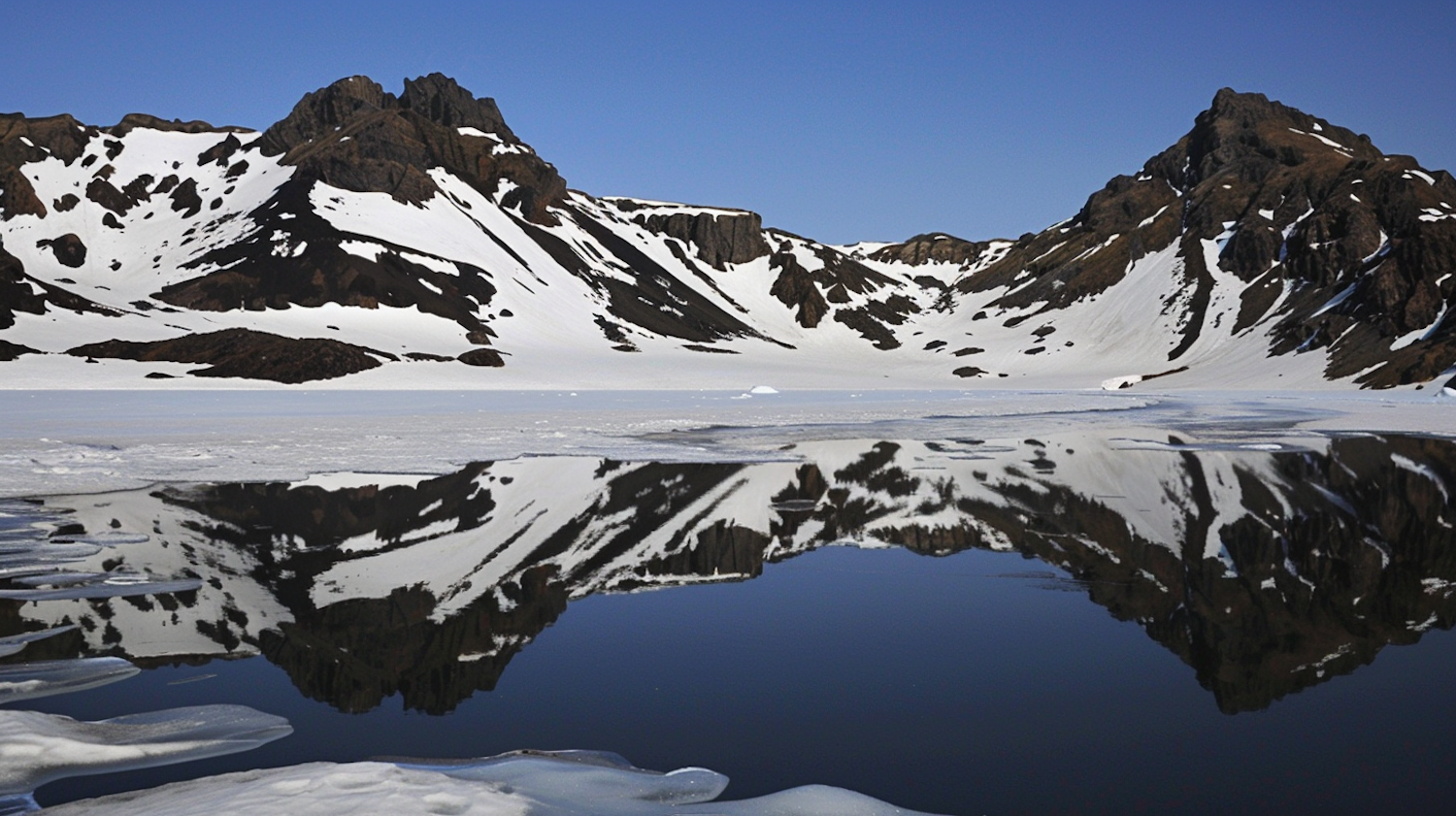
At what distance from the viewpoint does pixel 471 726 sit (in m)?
6.63

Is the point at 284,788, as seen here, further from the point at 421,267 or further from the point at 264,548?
the point at 421,267

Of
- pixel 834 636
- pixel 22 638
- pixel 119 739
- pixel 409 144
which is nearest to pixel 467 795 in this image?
pixel 119 739

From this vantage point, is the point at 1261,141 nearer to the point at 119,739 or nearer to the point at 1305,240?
the point at 1305,240

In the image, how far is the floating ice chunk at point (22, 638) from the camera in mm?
8367

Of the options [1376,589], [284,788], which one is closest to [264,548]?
[284,788]

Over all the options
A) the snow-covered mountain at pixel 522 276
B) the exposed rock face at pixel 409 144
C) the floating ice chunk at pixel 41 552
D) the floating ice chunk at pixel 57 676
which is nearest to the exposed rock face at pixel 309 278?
the snow-covered mountain at pixel 522 276

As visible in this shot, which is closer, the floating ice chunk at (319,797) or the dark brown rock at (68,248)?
the floating ice chunk at (319,797)

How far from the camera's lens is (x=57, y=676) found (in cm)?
770

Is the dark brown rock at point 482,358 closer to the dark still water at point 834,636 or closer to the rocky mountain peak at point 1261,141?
the dark still water at point 834,636

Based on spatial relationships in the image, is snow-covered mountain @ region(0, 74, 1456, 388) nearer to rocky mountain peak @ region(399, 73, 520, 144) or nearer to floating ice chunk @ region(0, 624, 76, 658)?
rocky mountain peak @ region(399, 73, 520, 144)

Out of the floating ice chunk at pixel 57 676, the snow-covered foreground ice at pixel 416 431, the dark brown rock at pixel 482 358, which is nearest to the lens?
the floating ice chunk at pixel 57 676

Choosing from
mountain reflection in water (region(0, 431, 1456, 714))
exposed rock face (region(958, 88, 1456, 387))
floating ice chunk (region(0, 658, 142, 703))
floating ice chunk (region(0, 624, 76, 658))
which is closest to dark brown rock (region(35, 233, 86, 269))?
mountain reflection in water (region(0, 431, 1456, 714))

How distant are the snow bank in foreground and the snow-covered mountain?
292 feet

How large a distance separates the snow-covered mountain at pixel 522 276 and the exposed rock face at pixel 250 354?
10.9 inches
